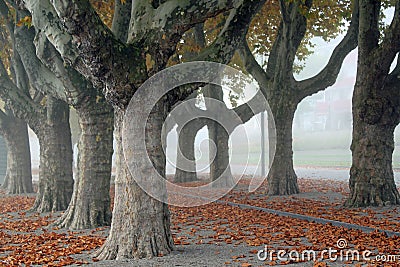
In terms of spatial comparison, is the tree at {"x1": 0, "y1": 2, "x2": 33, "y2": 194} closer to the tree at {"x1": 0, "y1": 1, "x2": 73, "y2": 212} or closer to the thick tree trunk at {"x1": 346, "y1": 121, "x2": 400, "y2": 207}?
the tree at {"x1": 0, "y1": 1, "x2": 73, "y2": 212}

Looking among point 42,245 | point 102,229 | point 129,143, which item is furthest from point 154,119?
point 102,229

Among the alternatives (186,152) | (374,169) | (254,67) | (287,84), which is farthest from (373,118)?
(186,152)

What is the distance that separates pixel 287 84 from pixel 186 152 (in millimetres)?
10816

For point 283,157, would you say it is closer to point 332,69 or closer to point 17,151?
point 332,69

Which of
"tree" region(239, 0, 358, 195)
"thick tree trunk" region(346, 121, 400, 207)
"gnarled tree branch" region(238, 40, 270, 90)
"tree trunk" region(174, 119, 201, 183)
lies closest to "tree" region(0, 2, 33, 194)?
"tree trunk" region(174, 119, 201, 183)

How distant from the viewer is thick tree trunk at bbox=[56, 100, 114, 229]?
1203 centimetres

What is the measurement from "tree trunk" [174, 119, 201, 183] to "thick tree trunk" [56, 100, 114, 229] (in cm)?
1565

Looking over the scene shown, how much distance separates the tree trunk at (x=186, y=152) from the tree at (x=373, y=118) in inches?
569

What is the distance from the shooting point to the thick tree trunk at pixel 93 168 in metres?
12.0

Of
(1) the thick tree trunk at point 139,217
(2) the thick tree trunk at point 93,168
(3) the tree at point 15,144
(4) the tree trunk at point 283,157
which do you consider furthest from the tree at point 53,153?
(1) the thick tree trunk at point 139,217

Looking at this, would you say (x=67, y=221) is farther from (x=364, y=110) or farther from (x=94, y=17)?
(x=364, y=110)

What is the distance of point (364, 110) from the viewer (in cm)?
1384

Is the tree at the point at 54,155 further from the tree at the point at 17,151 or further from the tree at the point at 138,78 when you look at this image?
the tree at the point at 138,78

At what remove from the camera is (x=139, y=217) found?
27.5 ft
